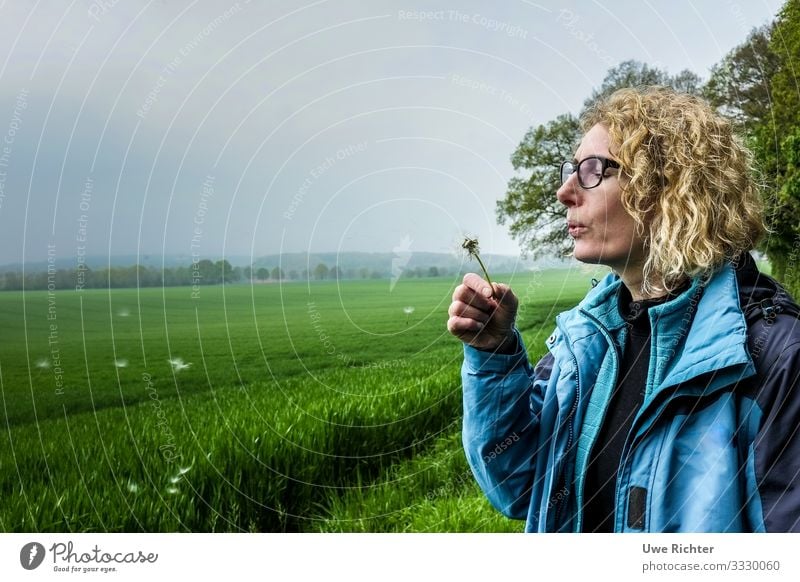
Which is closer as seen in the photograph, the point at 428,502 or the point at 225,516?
the point at 225,516

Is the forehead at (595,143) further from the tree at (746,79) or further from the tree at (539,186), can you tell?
the tree at (746,79)

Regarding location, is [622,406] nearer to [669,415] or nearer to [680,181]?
[669,415]

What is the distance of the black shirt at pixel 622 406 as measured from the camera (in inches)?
47.3

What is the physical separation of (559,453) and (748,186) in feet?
2.02

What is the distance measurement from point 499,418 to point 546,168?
1057 millimetres

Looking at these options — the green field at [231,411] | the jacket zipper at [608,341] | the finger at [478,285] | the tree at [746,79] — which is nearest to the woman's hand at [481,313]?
the finger at [478,285]

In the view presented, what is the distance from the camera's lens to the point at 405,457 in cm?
235

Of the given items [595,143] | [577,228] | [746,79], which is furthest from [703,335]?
[746,79]

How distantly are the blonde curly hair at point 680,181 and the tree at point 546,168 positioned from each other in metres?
0.63

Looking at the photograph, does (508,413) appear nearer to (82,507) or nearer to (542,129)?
(542,129)

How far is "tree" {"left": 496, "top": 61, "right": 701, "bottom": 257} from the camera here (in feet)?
6.43

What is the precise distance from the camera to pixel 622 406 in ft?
3.98

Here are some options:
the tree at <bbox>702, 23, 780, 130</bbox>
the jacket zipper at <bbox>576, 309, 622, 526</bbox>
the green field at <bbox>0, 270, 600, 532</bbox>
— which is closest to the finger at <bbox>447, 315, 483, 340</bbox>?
the jacket zipper at <bbox>576, 309, 622, 526</bbox>
